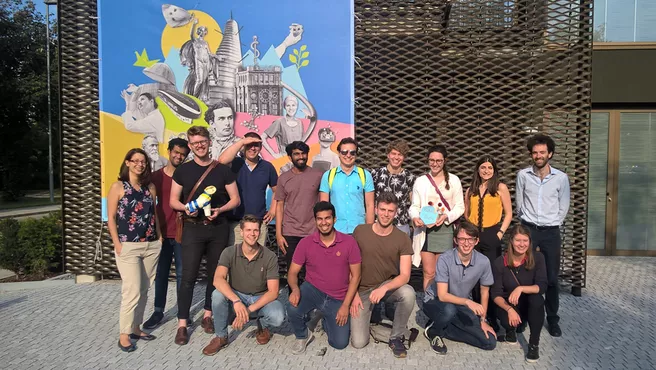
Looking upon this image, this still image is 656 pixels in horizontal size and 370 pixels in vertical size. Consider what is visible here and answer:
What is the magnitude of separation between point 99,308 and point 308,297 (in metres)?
2.67

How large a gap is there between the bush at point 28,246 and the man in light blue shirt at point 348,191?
4.55m

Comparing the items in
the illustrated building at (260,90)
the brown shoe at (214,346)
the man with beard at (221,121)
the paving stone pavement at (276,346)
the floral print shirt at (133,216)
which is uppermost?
the illustrated building at (260,90)

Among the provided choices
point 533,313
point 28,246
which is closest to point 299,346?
point 533,313

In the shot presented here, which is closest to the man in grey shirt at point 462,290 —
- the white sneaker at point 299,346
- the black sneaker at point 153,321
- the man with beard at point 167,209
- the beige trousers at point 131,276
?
the white sneaker at point 299,346

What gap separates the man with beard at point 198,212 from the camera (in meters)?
3.92

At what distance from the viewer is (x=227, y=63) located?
5695 millimetres

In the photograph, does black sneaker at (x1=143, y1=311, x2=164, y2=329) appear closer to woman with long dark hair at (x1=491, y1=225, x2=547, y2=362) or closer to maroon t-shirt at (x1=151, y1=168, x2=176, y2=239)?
maroon t-shirt at (x1=151, y1=168, x2=176, y2=239)

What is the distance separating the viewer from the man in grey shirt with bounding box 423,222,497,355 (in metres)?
3.72

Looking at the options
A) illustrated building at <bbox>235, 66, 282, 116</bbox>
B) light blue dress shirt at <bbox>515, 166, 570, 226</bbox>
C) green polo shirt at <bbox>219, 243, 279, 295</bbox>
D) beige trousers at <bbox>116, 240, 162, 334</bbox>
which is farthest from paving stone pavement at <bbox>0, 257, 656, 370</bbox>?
illustrated building at <bbox>235, 66, 282, 116</bbox>

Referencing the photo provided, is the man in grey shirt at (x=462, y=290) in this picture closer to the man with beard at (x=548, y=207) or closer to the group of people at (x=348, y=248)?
the group of people at (x=348, y=248)

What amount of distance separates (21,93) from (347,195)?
91.6 feet

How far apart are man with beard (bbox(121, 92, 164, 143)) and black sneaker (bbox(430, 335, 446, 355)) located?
408 centimetres

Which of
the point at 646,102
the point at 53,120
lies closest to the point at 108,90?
the point at 646,102

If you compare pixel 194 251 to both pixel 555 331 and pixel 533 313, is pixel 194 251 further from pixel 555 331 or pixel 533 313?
pixel 555 331
